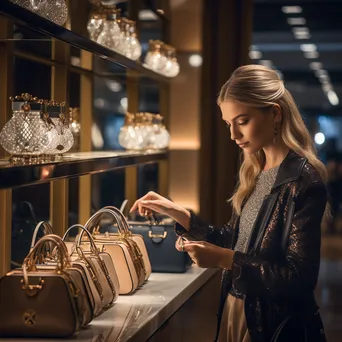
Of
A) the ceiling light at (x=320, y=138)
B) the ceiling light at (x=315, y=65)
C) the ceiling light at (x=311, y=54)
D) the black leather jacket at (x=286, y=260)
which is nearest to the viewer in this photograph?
the black leather jacket at (x=286, y=260)

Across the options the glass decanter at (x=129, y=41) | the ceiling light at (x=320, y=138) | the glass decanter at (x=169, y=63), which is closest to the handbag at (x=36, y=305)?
the glass decanter at (x=129, y=41)

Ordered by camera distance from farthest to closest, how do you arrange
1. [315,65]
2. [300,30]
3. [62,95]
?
[315,65]
[300,30]
[62,95]

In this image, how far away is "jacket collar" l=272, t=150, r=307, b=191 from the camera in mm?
2809

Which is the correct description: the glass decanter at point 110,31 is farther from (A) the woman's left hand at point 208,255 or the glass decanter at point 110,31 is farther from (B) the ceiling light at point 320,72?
(B) the ceiling light at point 320,72

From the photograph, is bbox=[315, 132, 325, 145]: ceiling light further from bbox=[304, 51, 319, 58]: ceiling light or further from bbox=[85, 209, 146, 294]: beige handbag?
bbox=[85, 209, 146, 294]: beige handbag

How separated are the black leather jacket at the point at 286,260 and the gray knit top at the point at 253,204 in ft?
0.41

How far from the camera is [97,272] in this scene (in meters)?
3.23

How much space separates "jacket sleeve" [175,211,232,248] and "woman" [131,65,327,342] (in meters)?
0.34

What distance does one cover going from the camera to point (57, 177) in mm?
3023

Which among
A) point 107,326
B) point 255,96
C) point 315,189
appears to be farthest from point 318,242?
point 107,326

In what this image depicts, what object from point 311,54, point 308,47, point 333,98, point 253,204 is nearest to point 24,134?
point 253,204

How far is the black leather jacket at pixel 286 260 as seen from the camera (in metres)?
2.69

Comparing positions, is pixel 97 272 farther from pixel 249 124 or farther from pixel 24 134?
pixel 249 124

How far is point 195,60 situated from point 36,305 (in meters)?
3.75
